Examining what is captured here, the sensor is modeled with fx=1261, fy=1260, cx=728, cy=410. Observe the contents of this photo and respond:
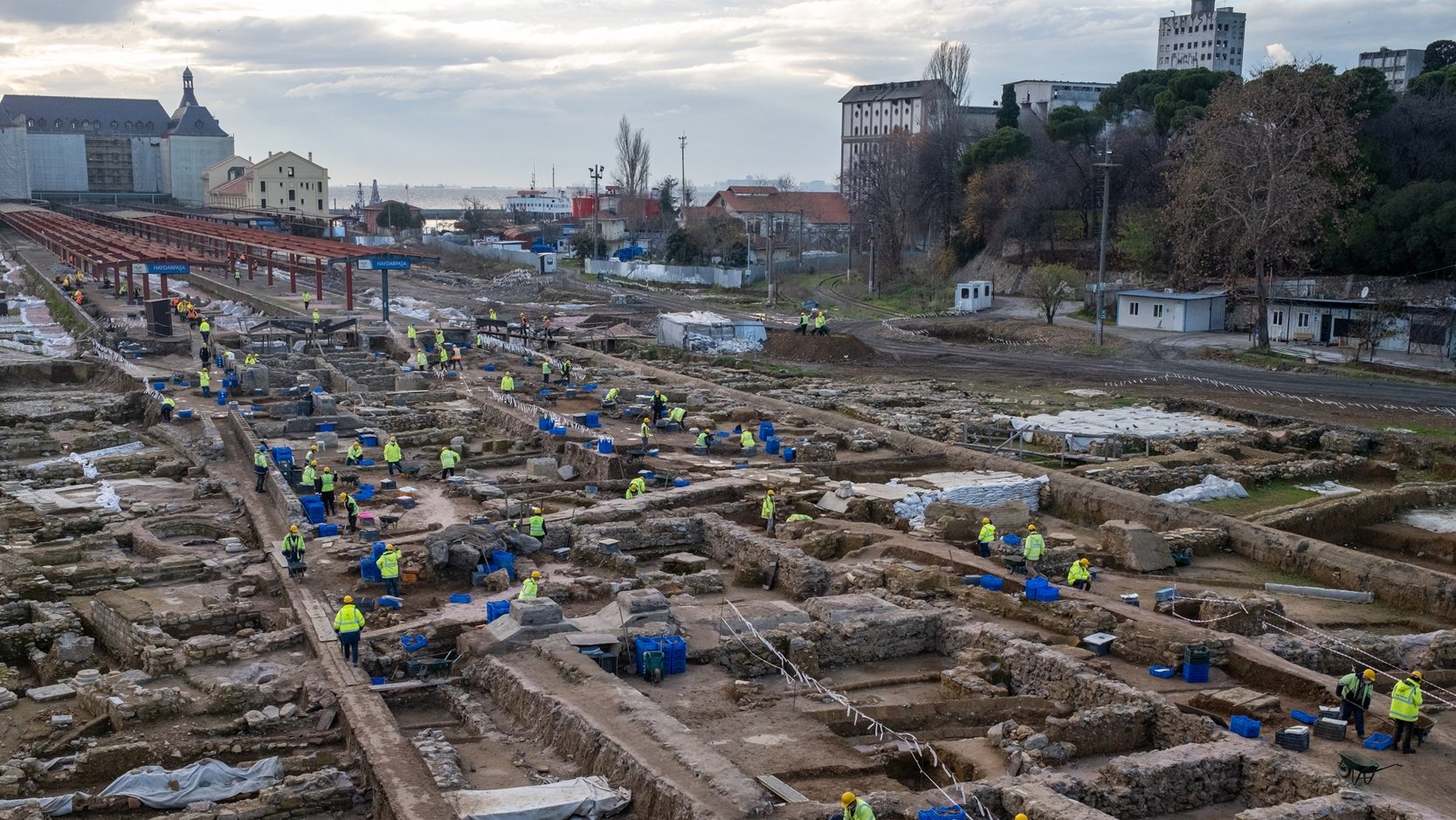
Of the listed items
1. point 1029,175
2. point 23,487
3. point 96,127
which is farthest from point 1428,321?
point 96,127

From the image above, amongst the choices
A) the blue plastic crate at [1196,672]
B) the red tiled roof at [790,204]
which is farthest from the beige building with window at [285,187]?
the blue plastic crate at [1196,672]

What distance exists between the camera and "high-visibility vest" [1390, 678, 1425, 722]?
14.0 metres

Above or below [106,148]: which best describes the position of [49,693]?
below

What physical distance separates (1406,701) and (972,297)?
153 ft

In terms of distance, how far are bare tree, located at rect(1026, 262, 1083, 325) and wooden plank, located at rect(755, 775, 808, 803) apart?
142ft

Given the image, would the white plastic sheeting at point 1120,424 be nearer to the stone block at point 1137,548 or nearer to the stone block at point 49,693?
the stone block at point 1137,548

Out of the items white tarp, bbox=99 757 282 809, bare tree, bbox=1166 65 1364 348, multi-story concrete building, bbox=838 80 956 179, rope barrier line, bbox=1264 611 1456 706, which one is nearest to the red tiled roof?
multi-story concrete building, bbox=838 80 956 179

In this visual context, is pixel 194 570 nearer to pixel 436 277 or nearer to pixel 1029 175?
pixel 1029 175

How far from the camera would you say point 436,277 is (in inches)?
3359

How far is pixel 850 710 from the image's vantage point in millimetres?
15617

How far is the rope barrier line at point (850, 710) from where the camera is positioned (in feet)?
44.7

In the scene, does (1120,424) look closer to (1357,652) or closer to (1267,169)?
(1357,652)

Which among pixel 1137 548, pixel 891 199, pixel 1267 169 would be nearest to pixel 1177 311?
pixel 1267 169

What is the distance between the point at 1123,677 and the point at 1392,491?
549 inches
